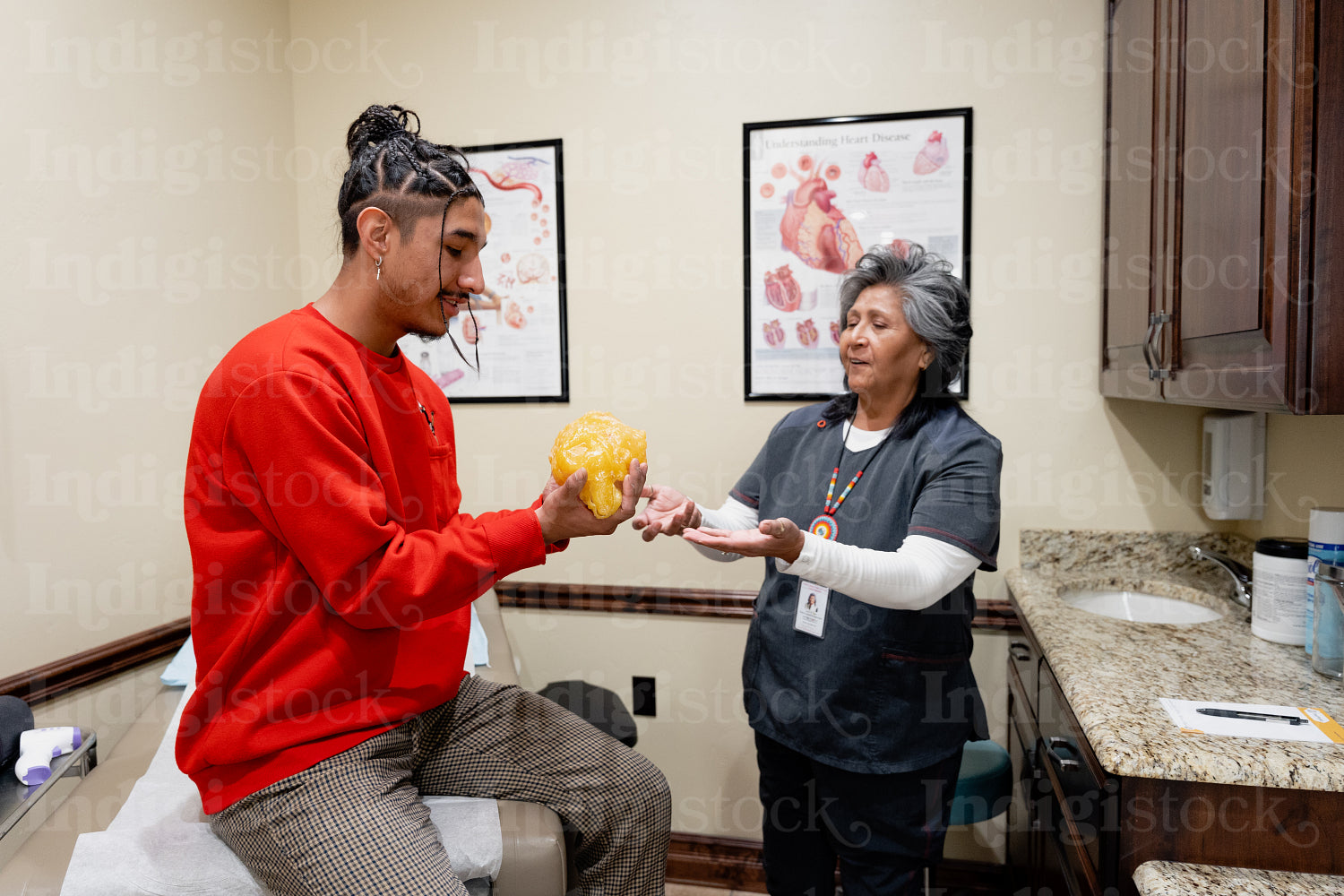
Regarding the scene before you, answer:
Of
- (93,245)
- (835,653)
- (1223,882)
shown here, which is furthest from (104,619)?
(1223,882)

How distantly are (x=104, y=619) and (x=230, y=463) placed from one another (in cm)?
113

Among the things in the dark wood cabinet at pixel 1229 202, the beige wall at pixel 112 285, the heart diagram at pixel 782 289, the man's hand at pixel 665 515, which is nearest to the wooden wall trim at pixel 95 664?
the beige wall at pixel 112 285

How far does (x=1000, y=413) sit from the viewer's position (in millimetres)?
2303

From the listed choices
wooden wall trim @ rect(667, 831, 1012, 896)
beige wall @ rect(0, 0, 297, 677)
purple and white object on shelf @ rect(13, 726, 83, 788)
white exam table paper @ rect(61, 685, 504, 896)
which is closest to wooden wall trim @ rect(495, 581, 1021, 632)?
wooden wall trim @ rect(667, 831, 1012, 896)

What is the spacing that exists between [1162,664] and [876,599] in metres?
0.55

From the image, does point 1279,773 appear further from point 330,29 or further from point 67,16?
point 330,29

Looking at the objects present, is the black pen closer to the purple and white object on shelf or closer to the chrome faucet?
the chrome faucet

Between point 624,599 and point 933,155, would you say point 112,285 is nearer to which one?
point 624,599

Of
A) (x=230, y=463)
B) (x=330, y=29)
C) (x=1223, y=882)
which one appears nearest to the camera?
(x=1223, y=882)

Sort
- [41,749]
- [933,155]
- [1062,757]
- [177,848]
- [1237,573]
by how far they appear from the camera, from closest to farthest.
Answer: [177,848]
[1062,757]
[41,749]
[1237,573]
[933,155]

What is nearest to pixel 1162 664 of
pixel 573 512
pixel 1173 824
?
pixel 1173 824

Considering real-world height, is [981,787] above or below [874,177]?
below

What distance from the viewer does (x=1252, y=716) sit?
50.3 inches

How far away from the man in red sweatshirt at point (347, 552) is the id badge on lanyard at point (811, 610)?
0.48 metres
